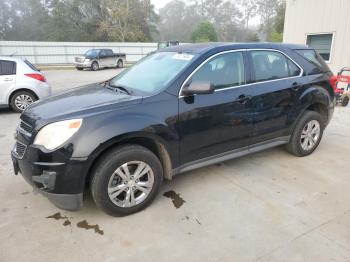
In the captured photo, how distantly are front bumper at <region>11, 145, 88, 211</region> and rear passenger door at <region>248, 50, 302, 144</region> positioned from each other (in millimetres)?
2206

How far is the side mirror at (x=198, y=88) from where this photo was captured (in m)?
2.95

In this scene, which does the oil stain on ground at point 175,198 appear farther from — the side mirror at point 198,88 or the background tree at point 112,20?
the background tree at point 112,20

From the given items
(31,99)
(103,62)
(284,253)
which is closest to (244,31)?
(103,62)

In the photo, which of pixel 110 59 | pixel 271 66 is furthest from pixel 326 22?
pixel 110 59

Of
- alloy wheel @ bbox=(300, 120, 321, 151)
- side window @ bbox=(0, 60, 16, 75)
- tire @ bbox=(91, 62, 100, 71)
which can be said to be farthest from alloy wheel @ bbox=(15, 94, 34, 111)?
tire @ bbox=(91, 62, 100, 71)

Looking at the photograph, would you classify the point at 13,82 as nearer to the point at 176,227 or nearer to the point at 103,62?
the point at 176,227

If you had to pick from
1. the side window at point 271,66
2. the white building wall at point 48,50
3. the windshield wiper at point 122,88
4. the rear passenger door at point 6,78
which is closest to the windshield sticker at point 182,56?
the windshield wiper at point 122,88

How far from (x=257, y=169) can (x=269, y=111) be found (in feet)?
2.73

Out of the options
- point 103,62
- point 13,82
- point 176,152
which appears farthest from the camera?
point 103,62

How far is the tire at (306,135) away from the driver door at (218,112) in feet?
3.20

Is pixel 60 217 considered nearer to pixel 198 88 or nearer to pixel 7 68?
pixel 198 88

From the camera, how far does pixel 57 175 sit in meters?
2.53

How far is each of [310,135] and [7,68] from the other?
22.6 feet

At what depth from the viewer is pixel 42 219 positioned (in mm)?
2869
